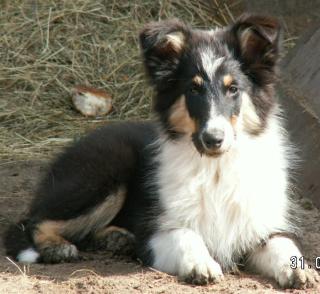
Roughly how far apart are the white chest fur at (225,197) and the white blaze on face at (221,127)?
0.35 meters

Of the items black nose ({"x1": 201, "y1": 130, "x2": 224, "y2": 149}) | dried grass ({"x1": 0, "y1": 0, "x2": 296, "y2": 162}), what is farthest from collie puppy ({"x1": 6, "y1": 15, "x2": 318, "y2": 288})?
dried grass ({"x1": 0, "y1": 0, "x2": 296, "y2": 162})

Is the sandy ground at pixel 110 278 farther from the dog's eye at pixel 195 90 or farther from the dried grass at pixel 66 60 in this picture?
the dried grass at pixel 66 60

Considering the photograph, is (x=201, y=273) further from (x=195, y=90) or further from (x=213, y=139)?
(x=195, y=90)

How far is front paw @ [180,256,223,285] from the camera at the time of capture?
549 cm

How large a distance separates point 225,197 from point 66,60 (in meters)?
4.83

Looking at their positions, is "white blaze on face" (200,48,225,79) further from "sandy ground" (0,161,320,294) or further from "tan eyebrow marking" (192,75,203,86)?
"sandy ground" (0,161,320,294)

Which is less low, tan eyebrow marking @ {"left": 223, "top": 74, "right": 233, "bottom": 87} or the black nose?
tan eyebrow marking @ {"left": 223, "top": 74, "right": 233, "bottom": 87}

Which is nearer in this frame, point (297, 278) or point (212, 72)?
point (297, 278)

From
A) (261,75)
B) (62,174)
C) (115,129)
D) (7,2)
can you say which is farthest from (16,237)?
(7,2)

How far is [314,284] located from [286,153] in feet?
3.55

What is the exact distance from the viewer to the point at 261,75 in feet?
19.2

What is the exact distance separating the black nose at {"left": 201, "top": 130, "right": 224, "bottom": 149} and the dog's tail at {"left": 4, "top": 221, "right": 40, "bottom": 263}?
5.51 ft

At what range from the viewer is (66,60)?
10289 millimetres

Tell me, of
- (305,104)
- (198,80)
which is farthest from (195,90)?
(305,104)
